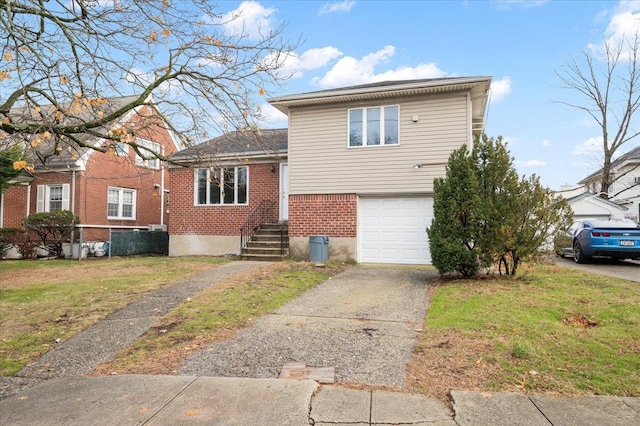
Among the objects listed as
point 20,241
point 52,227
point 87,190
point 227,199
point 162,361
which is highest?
point 87,190

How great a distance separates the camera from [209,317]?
6371mm

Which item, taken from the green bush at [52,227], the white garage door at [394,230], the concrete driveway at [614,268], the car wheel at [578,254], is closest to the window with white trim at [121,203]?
the green bush at [52,227]

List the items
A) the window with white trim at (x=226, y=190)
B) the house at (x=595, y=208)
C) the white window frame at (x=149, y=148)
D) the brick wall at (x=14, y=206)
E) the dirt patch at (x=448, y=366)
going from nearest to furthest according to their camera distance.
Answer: the dirt patch at (x=448, y=366), the white window frame at (x=149, y=148), the window with white trim at (x=226, y=190), the brick wall at (x=14, y=206), the house at (x=595, y=208)

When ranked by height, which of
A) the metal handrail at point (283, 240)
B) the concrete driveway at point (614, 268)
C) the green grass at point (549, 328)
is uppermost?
the metal handrail at point (283, 240)

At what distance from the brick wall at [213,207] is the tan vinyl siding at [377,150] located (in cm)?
207

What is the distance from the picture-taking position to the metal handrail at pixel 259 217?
49.0ft

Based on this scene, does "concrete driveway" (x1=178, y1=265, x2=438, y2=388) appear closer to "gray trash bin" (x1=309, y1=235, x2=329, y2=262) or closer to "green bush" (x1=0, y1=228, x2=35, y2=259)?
"gray trash bin" (x1=309, y1=235, x2=329, y2=262)

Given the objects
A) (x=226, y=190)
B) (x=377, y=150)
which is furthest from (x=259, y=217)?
(x=377, y=150)

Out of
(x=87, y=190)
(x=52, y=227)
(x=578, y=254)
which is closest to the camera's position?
(x=578, y=254)

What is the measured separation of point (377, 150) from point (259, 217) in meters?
5.24

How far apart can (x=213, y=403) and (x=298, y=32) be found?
243 inches

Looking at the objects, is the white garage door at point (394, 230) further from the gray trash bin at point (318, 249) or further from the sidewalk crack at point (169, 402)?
the sidewalk crack at point (169, 402)

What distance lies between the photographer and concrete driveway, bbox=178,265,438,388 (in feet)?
14.3

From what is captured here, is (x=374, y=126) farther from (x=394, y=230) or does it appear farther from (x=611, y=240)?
(x=611, y=240)
